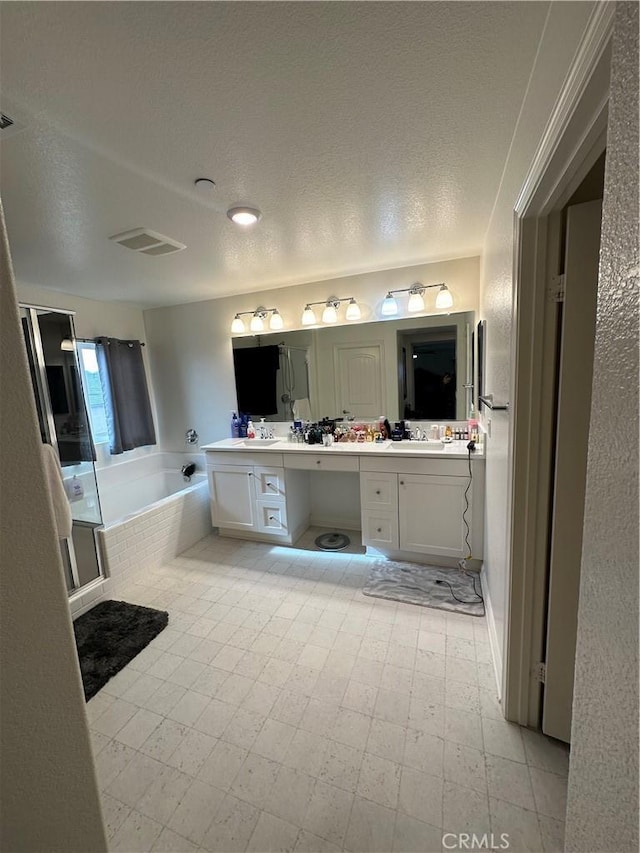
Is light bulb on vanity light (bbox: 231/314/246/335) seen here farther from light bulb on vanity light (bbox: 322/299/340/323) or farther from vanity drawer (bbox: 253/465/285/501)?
vanity drawer (bbox: 253/465/285/501)

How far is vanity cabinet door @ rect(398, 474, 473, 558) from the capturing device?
95.7 inches

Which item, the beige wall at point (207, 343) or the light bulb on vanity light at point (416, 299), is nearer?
the light bulb on vanity light at point (416, 299)

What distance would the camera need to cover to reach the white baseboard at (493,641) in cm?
159

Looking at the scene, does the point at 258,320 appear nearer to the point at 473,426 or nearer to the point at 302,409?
the point at 302,409

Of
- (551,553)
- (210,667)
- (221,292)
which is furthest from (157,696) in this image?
(221,292)

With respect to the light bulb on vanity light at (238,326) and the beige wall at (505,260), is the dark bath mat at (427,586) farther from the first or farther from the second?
the light bulb on vanity light at (238,326)

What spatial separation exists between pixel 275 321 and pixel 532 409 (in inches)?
98.3

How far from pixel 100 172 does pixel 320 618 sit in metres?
2.49

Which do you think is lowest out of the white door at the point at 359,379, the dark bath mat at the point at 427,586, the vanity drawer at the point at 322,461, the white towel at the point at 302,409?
the dark bath mat at the point at 427,586

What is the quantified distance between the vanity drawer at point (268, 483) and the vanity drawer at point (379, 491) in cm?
71

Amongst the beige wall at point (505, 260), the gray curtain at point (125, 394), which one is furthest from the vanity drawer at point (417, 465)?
the gray curtain at point (125, 394)

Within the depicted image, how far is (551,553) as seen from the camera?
1.26 meters

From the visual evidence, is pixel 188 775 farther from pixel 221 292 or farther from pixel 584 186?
pixel 221 292

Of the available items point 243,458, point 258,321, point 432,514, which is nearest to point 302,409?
point 243,458
